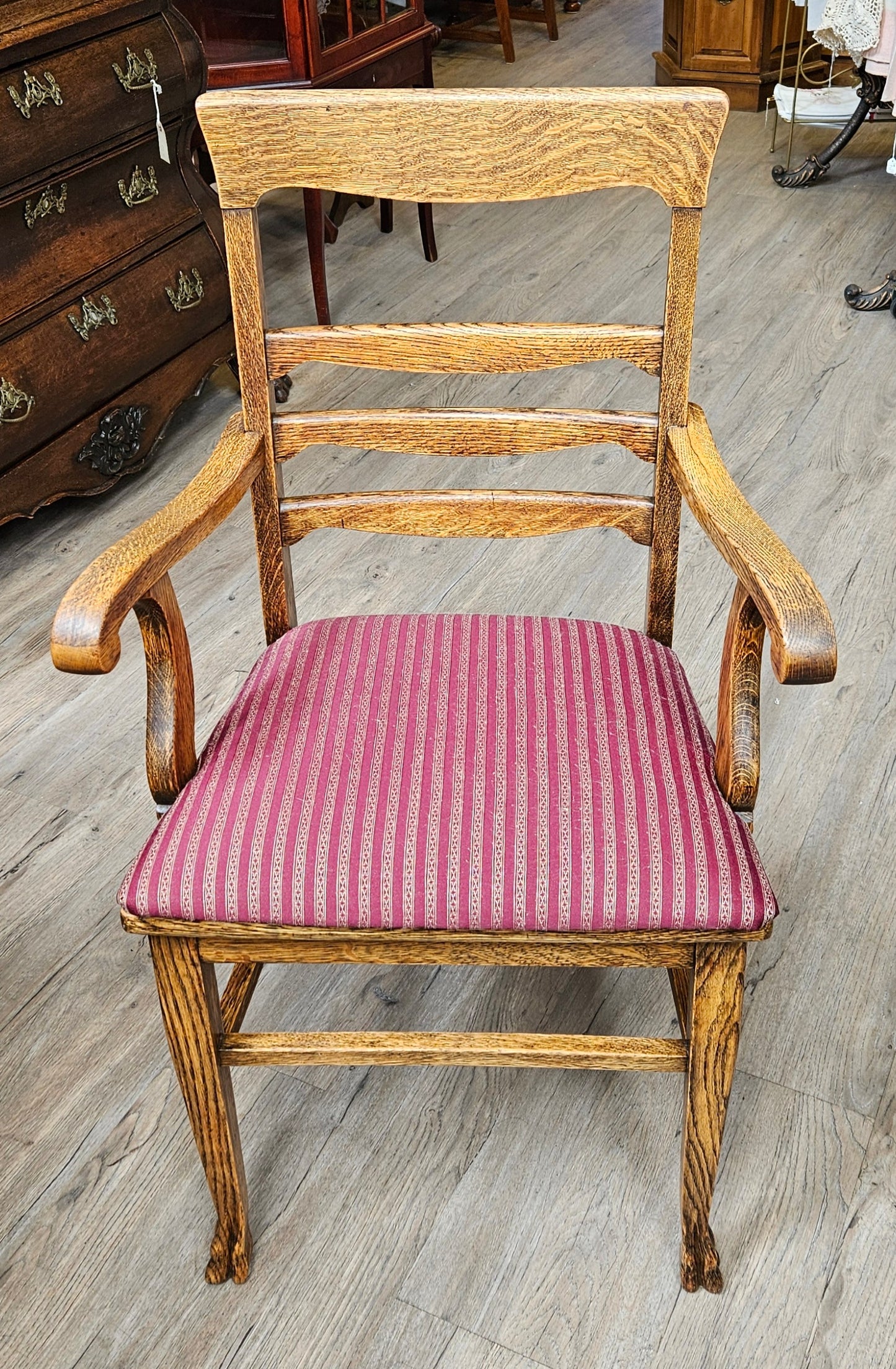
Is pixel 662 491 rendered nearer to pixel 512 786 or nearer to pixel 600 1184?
pixel 512 786

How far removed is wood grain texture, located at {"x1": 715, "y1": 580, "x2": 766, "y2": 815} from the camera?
0.97m

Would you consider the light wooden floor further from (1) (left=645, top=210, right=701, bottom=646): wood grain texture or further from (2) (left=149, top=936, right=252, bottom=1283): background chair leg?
(1) (left=645, top=210, right=701, bottom=646): wood grain texture

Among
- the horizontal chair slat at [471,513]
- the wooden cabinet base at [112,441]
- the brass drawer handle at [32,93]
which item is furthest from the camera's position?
the wooden cabinet base at [112,441]

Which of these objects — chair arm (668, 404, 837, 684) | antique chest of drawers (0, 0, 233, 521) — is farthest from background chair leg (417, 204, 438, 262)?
chair arm (668, 404, 837, 684)

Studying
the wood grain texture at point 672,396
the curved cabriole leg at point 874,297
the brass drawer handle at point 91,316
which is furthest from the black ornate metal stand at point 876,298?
the wood grain texture at point 672,396

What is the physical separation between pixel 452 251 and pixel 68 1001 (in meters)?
2.35

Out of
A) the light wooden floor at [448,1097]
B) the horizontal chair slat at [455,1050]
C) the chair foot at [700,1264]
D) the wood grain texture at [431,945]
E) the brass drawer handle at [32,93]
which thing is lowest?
the light wooden floor at [448,1097]

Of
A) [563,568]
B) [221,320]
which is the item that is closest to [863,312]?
[563,568]

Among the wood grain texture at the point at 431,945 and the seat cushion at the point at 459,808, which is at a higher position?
the seat cushion at the point at 459,808

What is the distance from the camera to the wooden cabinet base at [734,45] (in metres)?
4.01

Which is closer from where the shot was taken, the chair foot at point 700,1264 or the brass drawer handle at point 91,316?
the chair foot at point 700,1264

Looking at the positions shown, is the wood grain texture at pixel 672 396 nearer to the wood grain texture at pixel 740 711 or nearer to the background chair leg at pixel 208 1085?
the wood grain texture at pixel 740 711

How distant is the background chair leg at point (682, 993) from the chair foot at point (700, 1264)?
17 centimetres

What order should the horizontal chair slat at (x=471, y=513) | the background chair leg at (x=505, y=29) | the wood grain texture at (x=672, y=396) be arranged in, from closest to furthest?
1. the wood grain texture at (x=672, y=396)
2. the horizontal chair slat at (x=471, y=513)
3. the background chair leg at (x=505, y=29)
